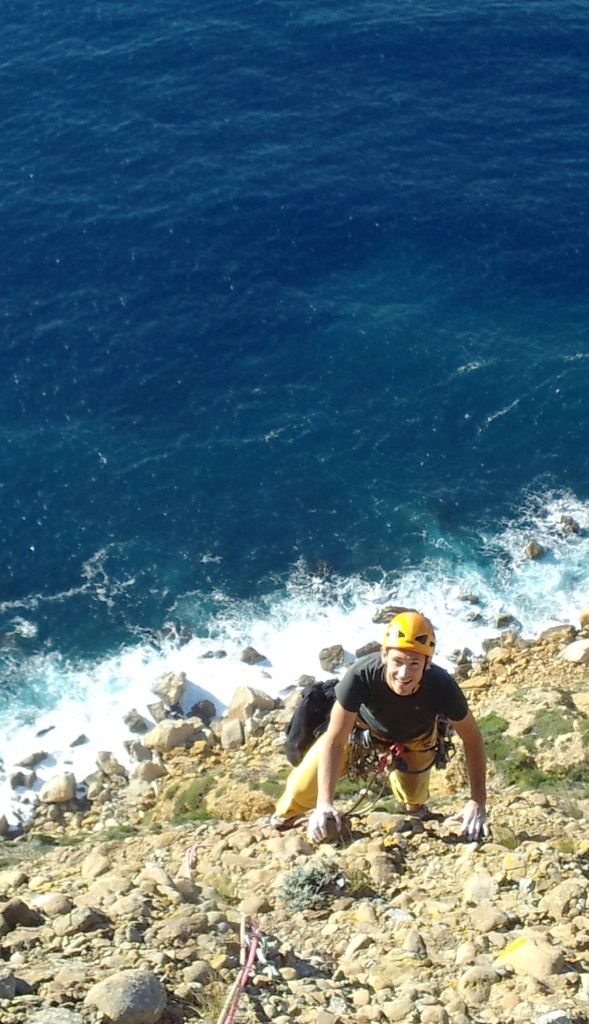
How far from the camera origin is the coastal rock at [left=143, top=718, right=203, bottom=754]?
83.1 ft

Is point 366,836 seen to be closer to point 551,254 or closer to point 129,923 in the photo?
point 129,923

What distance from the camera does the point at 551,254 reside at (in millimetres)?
40500

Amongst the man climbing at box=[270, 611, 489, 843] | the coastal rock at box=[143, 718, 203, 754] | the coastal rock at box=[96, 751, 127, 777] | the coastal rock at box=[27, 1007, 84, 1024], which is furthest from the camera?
the coastal rock at box=[143, 718, 203, 754]

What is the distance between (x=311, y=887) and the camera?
433 inches

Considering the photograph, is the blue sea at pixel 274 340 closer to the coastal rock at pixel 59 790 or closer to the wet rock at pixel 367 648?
the wet rock at pixel 367 648

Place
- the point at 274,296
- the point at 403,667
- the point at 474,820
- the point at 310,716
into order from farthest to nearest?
the point at 274,296 < the point at 310,716 < the point at 474,820 < the point at 403,667

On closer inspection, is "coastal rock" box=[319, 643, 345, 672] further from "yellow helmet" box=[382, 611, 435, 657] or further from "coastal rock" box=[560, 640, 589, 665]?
"yellow helmet" box=[382, 611, 435, 657]

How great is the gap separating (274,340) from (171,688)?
14481 mm

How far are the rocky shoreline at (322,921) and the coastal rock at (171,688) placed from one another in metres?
9.86

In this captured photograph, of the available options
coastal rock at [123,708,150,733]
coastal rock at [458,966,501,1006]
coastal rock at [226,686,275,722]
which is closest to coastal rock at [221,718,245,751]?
coastal rock at [226,686,275,722]

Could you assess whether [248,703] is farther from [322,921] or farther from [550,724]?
[322,921]

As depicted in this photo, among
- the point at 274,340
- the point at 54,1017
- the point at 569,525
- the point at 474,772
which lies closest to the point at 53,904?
the point at 54,1017

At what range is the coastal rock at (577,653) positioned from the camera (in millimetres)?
25719

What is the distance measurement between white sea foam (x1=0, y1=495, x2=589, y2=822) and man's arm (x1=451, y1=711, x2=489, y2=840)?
1685 centimetres
